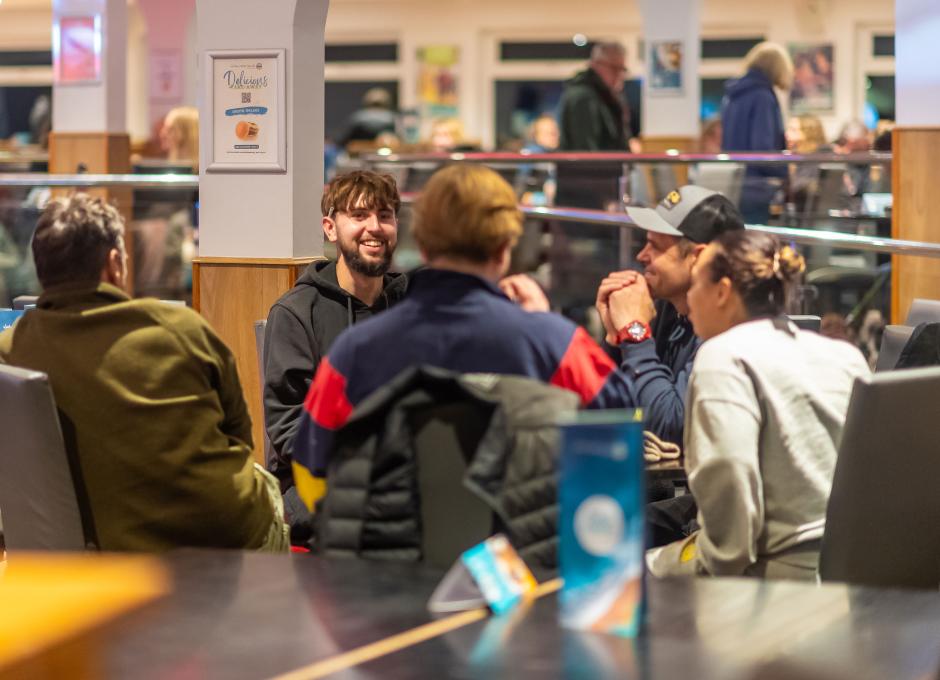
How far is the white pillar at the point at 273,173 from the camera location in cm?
532

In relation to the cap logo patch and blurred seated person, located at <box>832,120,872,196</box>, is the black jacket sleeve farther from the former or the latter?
blurred seated person, located at <box>832,120,872,196</box>

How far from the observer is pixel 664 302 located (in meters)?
3.98

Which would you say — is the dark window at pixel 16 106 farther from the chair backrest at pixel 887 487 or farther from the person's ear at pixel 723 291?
the chair backrest at pixel 887 487

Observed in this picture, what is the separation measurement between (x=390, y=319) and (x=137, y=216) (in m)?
6.04

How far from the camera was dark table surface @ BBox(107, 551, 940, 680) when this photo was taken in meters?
1.71

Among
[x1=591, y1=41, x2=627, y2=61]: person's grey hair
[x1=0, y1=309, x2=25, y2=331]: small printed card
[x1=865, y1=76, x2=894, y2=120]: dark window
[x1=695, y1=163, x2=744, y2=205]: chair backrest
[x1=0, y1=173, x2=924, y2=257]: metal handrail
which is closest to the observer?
Result: [x1=0, y1=309, x2=25, y2=331]: small printed card

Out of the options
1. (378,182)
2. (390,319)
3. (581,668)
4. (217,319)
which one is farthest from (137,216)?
(581,668)

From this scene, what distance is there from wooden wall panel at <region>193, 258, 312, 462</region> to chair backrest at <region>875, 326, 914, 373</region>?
2029mm

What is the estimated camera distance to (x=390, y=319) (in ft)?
8.09

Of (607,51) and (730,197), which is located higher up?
(607,51)

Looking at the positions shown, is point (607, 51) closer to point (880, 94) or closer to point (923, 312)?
point (923, 312)

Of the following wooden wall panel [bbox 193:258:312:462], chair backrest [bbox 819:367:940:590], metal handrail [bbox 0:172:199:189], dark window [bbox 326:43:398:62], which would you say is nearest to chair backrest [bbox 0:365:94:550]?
chair backrest [bbox 819:367:940:590]

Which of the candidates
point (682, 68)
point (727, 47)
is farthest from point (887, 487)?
point (727, 47)

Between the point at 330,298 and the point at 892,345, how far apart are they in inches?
68.3
